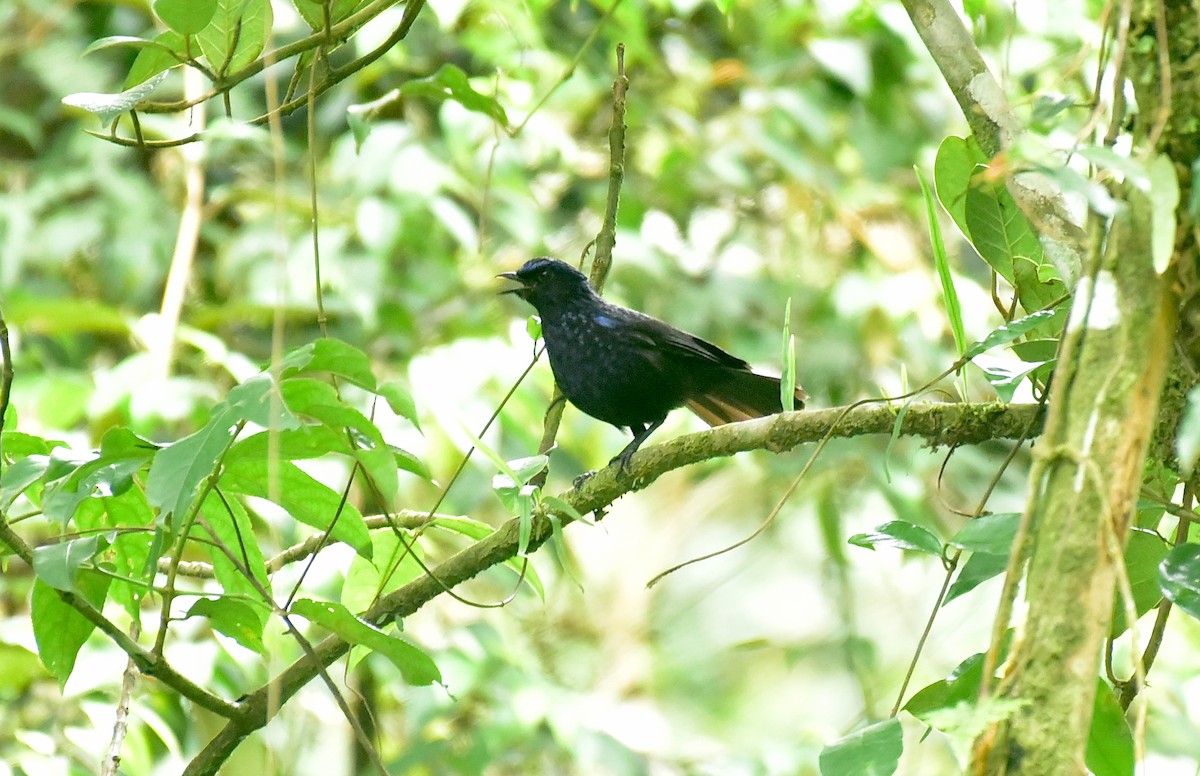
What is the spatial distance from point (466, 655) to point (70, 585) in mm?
2799

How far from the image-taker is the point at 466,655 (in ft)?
13.9

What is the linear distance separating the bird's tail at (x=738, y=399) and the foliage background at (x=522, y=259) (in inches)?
21.8

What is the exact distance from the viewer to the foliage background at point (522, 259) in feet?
14.1

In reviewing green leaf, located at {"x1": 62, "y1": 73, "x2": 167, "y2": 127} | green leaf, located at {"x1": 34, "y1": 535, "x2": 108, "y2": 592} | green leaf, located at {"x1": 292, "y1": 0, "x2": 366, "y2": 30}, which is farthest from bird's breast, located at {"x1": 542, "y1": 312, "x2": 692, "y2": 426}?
green leaf, located at {"x1": 34, "y1": 535, "x2": 108, "y2": 592}

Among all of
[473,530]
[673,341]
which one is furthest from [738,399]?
[473,530]


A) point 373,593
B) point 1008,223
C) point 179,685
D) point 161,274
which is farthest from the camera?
point 161,274

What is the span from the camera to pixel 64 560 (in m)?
1.59

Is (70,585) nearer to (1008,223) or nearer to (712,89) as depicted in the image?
(1008,223)

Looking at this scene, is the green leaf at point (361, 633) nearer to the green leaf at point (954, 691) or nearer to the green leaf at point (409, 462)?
the green leaf at point (409, 462)

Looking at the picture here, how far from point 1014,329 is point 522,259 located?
13.2 ft

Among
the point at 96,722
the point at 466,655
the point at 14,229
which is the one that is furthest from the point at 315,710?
the point at 14,229

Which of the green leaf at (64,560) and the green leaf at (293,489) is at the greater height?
the green leaf at (293,489)

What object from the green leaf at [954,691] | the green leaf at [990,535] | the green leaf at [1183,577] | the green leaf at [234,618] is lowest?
the green leaf at [954,691]

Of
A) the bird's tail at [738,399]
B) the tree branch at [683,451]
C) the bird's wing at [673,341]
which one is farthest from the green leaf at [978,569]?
the bird's wing at [673,341]
